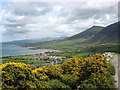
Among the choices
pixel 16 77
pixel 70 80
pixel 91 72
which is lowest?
pixel 70 80

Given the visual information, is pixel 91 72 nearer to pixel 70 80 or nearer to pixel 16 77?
pixel 70 80

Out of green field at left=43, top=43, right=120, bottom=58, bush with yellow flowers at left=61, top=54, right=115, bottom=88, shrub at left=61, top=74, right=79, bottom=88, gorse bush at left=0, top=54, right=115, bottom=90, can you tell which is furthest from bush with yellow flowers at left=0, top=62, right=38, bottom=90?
green field at left=43, top=43, right=120, bottom=58

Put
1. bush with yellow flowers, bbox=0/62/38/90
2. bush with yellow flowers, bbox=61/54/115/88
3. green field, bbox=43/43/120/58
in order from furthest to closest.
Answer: green field, bbox=43/43/120/58 → bush with yellow flowers, bbox=61/54/115/88 → bush with yellow flowers, bbox=0/62/38/90

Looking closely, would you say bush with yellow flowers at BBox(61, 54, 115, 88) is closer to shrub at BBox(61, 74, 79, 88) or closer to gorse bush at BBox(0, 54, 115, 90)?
gorse bush at BBox(0, 54, 115, 90)

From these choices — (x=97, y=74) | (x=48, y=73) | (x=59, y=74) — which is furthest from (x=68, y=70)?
(x=97, y=74)

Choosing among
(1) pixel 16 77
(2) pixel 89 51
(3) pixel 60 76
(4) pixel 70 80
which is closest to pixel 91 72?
Result: (4) pixel 70 80

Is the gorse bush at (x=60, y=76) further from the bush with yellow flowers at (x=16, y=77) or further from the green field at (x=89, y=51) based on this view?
the green field at (x=89, y=51)

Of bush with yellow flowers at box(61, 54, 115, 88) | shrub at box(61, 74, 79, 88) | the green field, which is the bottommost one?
the green field

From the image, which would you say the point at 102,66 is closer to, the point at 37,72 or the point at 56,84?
the point at 56,84
